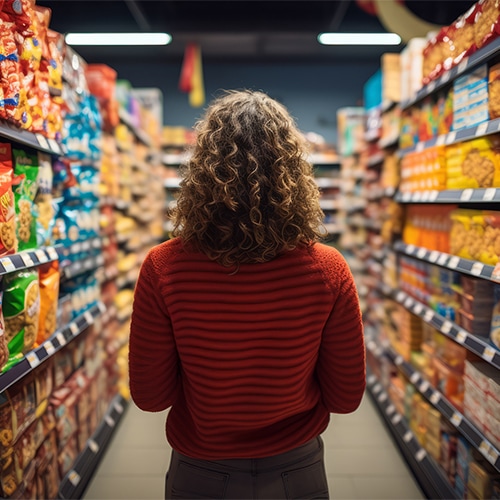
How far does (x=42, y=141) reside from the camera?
2.45m

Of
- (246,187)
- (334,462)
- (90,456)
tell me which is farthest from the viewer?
(334,462)

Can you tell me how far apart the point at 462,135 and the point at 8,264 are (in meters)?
2.23

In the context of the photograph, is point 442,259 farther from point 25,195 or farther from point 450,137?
point 25,195

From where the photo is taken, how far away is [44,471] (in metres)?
2.65

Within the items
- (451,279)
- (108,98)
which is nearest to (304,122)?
(108,98)

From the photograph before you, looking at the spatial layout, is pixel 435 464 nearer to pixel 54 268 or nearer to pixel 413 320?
pixel 413 320

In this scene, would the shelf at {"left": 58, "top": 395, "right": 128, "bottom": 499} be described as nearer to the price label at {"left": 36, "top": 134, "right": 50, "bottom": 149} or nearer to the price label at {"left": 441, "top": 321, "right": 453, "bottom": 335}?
the price label at {"left": 36, "top": 134, "right": 50, "bottom": 149}

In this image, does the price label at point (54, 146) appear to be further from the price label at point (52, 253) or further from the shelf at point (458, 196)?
the shelf at point (458, 196)

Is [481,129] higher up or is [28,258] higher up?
[481,129]


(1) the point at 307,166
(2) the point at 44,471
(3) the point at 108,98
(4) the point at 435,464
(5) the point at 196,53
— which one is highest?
(5) the point at 196,53

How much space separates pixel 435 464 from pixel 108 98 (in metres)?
3.44

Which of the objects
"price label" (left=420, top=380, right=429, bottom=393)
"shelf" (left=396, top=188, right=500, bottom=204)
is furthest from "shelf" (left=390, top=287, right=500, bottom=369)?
"shelf" (left=396, top=188, right=500, bottom=204)

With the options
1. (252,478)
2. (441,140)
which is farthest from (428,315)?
(252,478)

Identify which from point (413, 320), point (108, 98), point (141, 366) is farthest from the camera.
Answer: point (108, 98)
